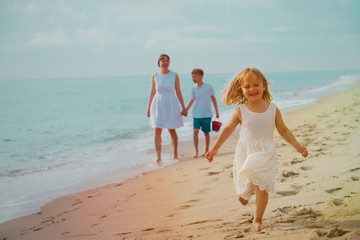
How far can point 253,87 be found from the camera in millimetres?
2967

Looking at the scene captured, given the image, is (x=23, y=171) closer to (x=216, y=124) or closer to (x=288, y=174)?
(x=216, y=124)

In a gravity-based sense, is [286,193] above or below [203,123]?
below

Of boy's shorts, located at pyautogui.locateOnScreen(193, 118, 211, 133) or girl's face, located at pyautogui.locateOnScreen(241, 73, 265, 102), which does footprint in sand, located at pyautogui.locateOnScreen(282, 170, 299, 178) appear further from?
boy's shorts, located at pyautogui.locateOnScreen(193, 118, 211, 133)

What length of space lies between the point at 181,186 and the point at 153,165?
209cm

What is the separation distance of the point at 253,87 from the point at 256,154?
582 mm

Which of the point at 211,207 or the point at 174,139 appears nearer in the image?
the point at 211,207

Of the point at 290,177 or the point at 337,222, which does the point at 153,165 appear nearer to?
the point at 290,177

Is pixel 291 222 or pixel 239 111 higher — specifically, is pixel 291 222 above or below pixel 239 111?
below

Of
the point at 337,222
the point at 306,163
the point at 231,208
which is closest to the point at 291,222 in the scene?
the point at 337,222

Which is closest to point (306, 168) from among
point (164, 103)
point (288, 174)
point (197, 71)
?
point (288, 174)

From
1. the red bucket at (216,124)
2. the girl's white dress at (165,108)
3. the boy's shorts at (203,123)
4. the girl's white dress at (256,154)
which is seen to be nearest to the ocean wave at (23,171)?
the girl's white dress at (165,108)

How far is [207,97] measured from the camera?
716 cm

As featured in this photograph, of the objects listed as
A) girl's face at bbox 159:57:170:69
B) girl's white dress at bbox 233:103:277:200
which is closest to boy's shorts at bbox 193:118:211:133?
girl's face at bbox 159:57:170:69

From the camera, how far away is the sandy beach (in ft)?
9.40
